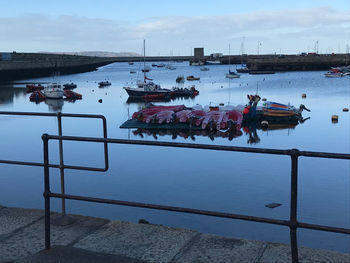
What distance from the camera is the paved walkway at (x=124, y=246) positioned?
371cm

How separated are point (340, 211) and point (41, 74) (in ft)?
333

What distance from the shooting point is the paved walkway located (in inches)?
146

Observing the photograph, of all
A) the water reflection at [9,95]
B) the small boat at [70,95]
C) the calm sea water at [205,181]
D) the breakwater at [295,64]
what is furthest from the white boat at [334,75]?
the calm sea water at [205,181]

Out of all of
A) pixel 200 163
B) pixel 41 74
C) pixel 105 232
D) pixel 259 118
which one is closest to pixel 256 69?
pixel 41 74

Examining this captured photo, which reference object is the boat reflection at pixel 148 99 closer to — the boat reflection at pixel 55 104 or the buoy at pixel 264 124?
the boat reflection at pixel 55 104

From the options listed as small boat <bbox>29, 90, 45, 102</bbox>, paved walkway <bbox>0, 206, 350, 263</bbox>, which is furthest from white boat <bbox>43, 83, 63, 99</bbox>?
paved walkway <bbox>0, 206, 350, 263</bbox>

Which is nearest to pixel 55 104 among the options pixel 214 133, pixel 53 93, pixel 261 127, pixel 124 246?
pixel 53 93

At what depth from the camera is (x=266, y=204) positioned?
1588 cm

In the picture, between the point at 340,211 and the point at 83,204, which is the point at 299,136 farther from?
the point at 83,204

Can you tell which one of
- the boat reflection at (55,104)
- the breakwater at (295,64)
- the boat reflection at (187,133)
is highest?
the breakwater at (295,64)

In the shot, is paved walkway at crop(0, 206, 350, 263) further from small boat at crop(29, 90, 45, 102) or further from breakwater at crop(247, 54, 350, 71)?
breakwater at crop(247, 54, 350, 71)

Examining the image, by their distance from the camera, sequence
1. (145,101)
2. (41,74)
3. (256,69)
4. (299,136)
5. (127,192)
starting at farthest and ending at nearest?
(256,69), (41,74), (145,101), (299,136), (127,192)

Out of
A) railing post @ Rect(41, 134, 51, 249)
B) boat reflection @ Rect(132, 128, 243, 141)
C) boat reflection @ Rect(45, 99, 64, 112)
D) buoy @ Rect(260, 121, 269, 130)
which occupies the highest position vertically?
railing post @ Rect(41, 134, 51, 249)

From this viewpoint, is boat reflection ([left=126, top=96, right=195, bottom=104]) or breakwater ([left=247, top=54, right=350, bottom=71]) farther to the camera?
breakwater ([left=247, top=54, right=350, bottom=71])
